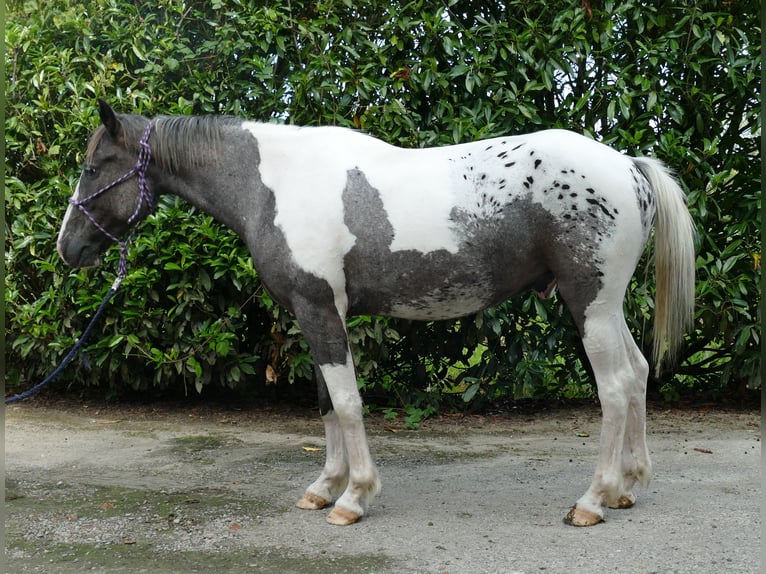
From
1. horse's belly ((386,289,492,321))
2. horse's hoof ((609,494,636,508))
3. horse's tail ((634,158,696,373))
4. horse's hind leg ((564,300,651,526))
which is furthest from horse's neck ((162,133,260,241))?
horse's hoof ((609,494,636,508))

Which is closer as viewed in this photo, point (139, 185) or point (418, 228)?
point (418, 228)

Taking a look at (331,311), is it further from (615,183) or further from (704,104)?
(704,104)

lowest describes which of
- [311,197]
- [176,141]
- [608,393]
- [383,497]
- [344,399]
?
[383,497]

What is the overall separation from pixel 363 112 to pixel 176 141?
6.26 ft

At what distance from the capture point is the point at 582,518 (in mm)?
3395

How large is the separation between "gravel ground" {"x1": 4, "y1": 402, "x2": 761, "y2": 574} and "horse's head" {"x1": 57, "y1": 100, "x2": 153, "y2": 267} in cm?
134

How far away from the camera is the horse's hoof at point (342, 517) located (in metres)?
3.49

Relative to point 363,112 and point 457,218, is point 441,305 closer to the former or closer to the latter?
point 457,218

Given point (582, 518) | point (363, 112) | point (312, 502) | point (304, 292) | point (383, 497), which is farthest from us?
point (363, 112)

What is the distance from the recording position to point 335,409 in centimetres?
353

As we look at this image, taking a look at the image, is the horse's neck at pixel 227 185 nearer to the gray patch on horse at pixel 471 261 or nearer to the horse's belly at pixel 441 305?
the gray patch on horse at pixel 471 261

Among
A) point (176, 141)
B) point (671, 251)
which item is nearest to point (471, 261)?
point (671, 251)

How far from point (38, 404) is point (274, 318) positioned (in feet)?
7.25

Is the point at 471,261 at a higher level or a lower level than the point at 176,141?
lower
